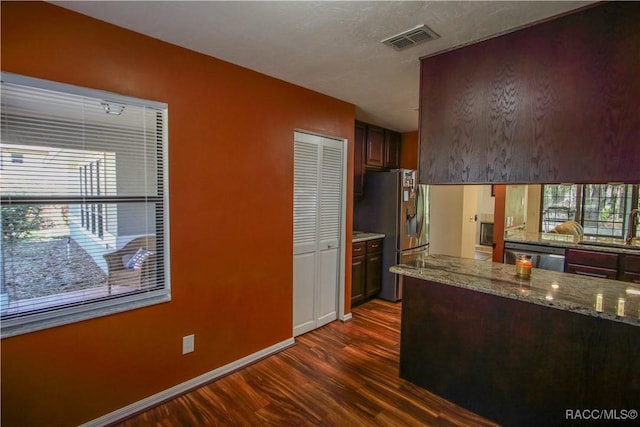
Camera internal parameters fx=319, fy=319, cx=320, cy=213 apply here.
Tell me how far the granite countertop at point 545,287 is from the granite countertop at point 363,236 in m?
1.33

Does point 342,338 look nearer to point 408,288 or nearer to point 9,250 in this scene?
point 408,288

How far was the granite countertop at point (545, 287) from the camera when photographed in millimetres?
1619

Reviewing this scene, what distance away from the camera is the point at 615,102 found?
1.63 m

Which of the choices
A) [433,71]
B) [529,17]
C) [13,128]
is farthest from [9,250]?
[529,17]

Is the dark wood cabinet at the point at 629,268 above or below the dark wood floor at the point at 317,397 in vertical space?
above

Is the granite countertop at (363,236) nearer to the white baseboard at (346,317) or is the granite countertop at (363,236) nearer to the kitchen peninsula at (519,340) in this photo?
the white baseboard at (346,317)

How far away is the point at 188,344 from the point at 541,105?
9.06 ft

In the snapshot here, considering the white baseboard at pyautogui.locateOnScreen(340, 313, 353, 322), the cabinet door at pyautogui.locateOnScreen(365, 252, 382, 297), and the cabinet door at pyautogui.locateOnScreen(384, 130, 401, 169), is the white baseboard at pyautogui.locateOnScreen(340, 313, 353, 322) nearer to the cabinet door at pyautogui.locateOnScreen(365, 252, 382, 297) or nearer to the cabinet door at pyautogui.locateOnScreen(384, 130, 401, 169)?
the cabinet door at pyautogui.locateOnScreen(365, 252, 382, 297)

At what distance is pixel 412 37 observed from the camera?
195 cm

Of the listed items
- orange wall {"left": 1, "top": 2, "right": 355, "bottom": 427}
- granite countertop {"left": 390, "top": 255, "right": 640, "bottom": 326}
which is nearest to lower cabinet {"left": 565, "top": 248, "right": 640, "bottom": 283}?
granite countertop {"left": 390, "top": 255, "right": 640, "bottom": 326}

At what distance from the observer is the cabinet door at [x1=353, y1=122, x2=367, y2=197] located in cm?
414

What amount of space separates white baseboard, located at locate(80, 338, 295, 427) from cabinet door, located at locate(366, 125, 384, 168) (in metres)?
2.61

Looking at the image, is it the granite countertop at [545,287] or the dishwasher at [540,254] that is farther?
the dishwasher at [540,254]

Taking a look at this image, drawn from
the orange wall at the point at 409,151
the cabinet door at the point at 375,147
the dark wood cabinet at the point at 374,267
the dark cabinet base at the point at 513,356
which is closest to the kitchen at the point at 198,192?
the dark cabinet base at the point at 513,356
